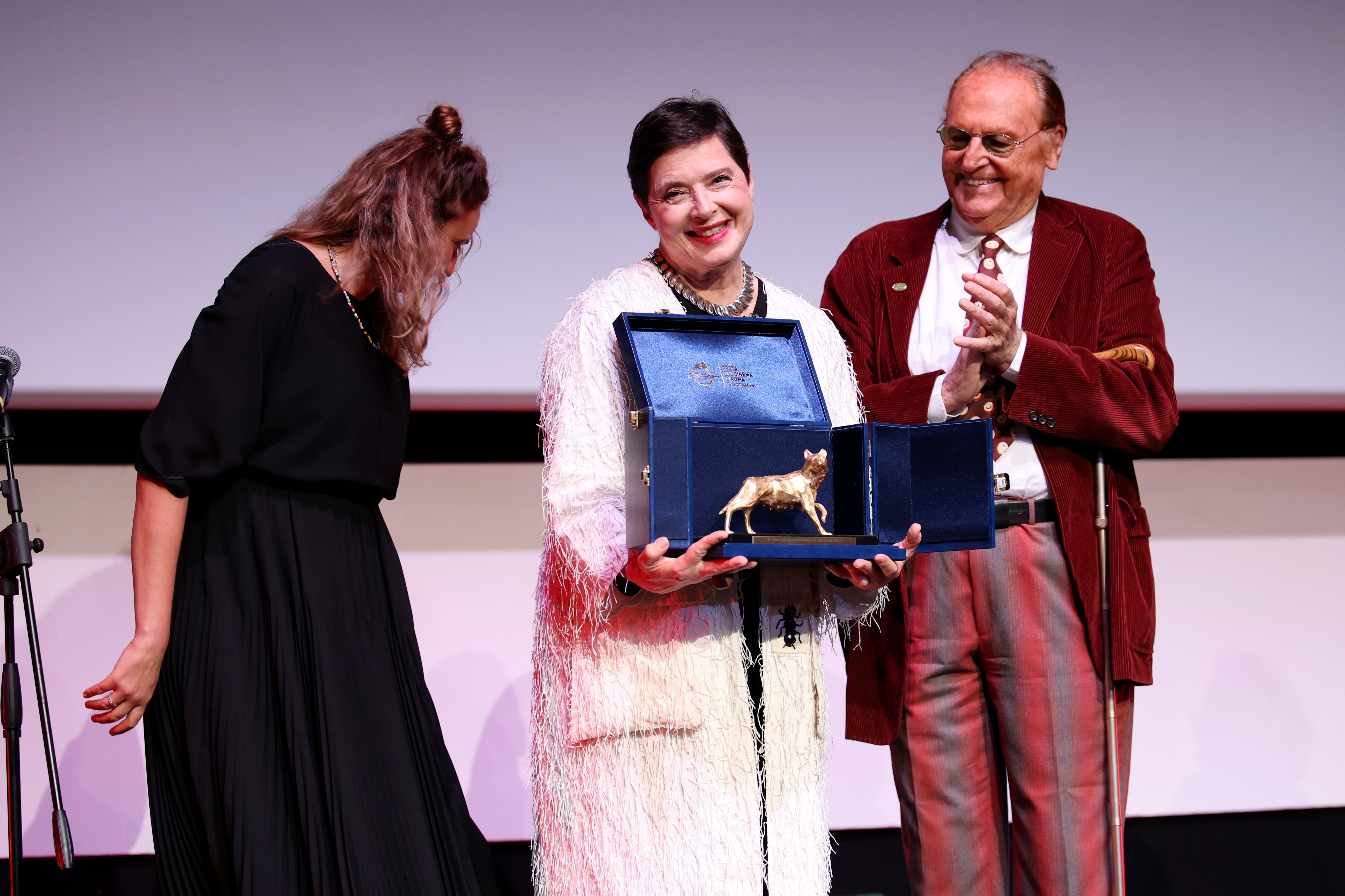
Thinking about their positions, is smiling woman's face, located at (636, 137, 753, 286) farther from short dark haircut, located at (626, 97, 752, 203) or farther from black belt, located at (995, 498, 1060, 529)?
black belt, located at (995, 498, 1060, 529)

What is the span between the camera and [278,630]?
132cm

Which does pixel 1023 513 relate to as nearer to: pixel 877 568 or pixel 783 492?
pixel 877 568

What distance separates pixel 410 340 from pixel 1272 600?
9.92 ft

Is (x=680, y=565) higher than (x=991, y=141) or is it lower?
lower

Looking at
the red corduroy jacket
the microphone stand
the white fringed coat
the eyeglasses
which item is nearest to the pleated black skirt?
the white fringed coat

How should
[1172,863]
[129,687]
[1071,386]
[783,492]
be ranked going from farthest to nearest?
[1172,863]
[1071,386]
[783,492]
[129,687]

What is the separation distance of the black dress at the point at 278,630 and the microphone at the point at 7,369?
23.6 inches

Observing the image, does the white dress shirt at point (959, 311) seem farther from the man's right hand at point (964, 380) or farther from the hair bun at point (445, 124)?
the hair bun at point (445, 124)

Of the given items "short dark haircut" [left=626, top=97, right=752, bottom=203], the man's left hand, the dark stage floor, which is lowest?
the dark stage floor

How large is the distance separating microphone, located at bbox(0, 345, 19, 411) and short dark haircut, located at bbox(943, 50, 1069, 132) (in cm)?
161

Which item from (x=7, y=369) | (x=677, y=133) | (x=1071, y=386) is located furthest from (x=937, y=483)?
(x=7, y=369)

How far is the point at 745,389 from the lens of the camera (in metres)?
1.45

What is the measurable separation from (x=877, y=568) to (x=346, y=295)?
0.79m

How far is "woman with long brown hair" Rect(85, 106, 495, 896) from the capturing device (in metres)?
1.27
